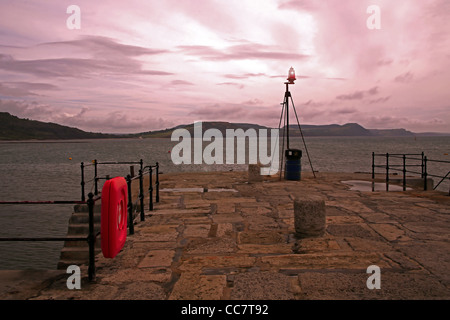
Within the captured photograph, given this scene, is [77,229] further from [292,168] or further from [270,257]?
[292,168]

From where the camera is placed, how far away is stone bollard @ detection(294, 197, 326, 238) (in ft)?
19.8

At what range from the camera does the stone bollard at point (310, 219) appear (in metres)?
6.04

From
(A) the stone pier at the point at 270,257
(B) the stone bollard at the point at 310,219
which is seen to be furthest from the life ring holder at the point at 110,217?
(B) the stone bollard at the point at 310,219

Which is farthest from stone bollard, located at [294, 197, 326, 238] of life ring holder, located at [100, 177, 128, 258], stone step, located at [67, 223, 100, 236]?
stone step, located at [67, 223, 100, 236]

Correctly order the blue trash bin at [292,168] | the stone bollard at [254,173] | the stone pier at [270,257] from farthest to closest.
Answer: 1. the blue trash bin at [292,168]
2. the stone bollard at [254,173]
3. the stone pier at [270,257]

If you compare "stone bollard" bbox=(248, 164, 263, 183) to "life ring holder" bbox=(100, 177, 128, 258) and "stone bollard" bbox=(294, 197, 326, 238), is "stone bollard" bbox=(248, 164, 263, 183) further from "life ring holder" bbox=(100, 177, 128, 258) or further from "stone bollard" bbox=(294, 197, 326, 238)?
"life ring holder" bbox=(100, 177, 128, 258)

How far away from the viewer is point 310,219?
6.07 metres

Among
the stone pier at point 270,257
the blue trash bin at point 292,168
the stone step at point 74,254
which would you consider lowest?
the stone step at point 74,254

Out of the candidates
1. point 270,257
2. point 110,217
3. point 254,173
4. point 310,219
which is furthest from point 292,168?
point 110,217

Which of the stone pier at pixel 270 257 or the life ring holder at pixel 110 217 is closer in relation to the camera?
the stone pier at pixel 270 257

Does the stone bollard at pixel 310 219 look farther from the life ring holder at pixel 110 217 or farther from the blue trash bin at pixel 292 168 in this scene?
the blue trash bin at pixel 292 168
